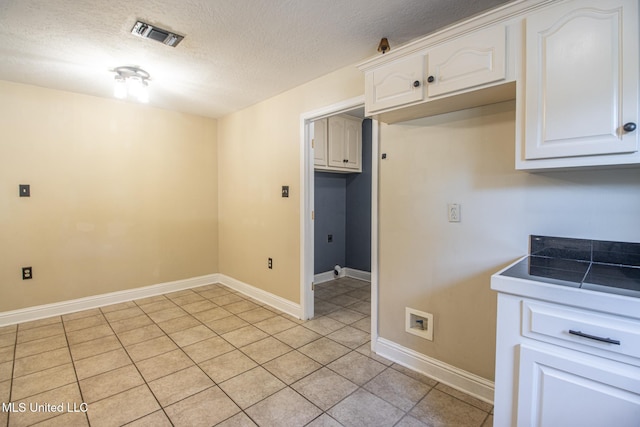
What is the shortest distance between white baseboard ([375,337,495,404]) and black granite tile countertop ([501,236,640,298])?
33.5 inches

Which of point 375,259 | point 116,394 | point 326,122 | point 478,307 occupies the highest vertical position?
point 326,122

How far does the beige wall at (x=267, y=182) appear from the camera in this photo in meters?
2.99

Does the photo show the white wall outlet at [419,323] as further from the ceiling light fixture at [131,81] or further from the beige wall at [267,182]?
the ceiling light fixture at [131,81]

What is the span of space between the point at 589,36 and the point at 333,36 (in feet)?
4.60

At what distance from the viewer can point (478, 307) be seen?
1.85 m

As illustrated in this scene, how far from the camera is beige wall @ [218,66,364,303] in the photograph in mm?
2986

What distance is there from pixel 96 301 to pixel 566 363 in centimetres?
416

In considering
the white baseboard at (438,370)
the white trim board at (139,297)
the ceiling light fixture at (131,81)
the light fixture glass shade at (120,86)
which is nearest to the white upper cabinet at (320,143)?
the white trim board at (139,297)

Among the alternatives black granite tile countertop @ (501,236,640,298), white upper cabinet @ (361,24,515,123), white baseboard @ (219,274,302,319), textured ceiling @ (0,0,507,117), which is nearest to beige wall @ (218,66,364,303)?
white baseboard @ (219,274,302,319)

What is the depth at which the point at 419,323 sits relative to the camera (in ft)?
7.14

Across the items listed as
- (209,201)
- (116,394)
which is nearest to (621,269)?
(116,394)

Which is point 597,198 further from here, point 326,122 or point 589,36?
point 326,122

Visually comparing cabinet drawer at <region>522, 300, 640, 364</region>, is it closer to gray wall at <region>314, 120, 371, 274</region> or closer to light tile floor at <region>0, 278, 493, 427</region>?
light tile floor at <region>0, 278, 493, 427</region>

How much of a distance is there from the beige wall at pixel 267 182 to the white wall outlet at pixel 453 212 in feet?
3.94
